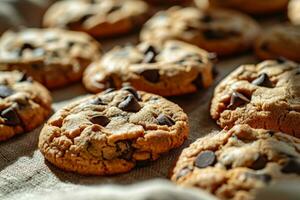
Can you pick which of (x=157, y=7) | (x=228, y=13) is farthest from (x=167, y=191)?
(x=157, y=7)

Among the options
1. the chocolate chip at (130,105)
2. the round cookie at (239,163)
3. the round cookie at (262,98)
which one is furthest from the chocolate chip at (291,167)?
the chocolate chip at (130,105)

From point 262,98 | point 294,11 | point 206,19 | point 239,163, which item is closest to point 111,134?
point 239,163

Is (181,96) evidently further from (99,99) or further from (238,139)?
(238,139)

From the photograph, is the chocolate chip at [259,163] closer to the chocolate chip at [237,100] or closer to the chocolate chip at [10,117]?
the chocolate chip at [237,100]

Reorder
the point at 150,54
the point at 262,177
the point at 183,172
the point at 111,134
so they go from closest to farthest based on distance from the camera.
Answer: the point at 262,177 → the point at 183,172 → the point at 111,134 → the point at 150,54

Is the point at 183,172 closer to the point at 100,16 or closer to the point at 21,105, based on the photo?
the point at 21,105

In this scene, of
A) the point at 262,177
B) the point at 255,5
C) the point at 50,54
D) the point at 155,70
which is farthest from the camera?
the point at 255,5

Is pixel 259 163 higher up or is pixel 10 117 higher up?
pixel 259 163
